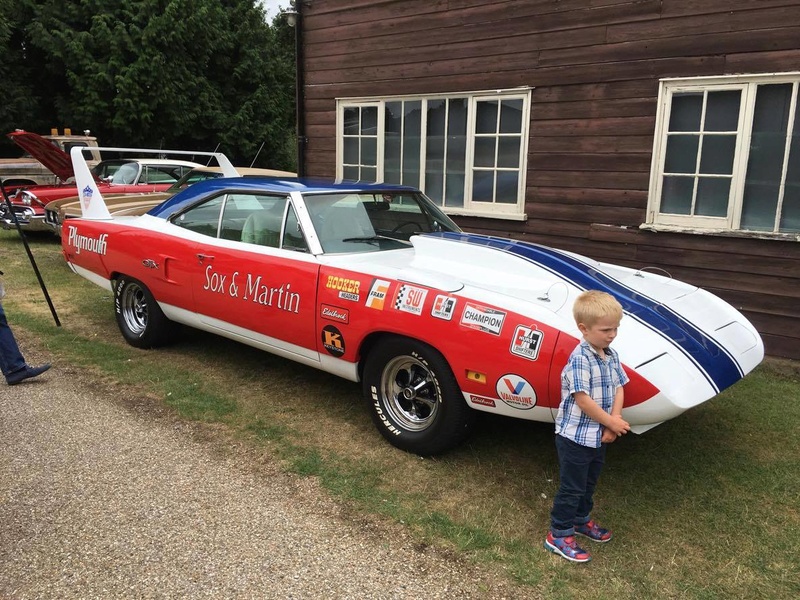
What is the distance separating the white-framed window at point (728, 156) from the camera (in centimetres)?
566

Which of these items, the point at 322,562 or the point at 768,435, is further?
the point at 768,435

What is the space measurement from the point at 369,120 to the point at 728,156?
4.55 metres

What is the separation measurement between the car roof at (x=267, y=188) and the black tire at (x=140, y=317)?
704mm

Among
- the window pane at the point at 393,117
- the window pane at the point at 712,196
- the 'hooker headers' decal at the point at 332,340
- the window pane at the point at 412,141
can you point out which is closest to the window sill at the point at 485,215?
the window pane at the point at 412,141

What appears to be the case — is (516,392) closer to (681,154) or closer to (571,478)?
(571,478)

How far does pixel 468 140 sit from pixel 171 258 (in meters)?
4.02

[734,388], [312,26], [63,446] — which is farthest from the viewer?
[312,26]

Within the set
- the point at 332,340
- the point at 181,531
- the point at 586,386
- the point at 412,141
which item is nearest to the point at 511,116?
the point at 412,141

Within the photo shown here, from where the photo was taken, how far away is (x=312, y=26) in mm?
9008

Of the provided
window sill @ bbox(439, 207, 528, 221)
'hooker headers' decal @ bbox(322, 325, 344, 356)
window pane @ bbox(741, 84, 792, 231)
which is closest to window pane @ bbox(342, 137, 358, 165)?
window sill @ bbox(439, 207, 528, 221)

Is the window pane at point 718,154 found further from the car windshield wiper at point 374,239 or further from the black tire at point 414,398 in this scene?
the black tire at point 414,398

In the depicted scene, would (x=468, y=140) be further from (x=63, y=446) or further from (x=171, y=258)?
(x=63, y=446)

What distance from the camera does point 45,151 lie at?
1118 cm

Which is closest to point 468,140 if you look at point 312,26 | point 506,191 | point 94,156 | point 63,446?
point 506,191
